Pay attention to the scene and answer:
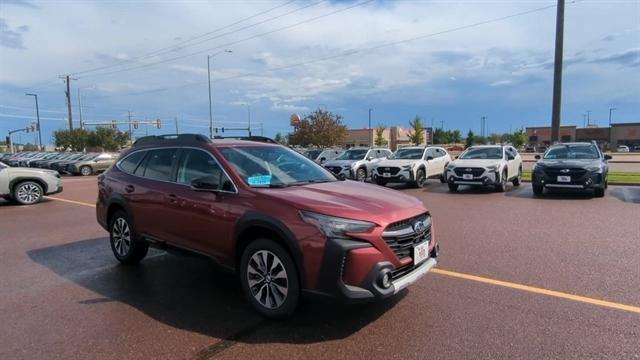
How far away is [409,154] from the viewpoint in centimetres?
1817

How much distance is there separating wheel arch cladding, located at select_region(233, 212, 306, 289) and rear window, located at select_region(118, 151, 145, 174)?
99.3 inches

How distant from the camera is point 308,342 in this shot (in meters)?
3.73

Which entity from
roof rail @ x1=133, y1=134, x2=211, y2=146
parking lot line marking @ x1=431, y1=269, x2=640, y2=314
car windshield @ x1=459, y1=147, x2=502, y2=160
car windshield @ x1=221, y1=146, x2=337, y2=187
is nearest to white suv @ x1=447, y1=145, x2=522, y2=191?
car windshield @ x1=459, y1=147, x2=502, y2=160

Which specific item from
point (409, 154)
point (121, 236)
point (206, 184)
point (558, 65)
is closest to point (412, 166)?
point (409, 154)

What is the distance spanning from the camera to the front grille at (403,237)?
12.7ft

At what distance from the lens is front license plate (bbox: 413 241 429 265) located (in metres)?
4.10

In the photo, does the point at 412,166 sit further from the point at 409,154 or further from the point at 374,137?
the point at 374,137

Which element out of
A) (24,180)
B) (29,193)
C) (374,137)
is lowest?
(29,193)

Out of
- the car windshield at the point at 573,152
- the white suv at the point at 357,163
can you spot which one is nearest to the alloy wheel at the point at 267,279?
the car windshield at the point at 573,152

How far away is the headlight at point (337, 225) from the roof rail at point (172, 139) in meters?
2.01

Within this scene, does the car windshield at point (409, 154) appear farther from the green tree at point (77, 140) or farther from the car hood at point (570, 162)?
the green tree at point (77, 140)

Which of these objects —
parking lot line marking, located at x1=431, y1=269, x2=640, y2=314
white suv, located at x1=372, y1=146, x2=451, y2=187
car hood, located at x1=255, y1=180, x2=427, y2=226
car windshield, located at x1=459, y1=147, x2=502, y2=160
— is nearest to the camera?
car hood, located at x1=255, y1=180, x2=427, y2=226

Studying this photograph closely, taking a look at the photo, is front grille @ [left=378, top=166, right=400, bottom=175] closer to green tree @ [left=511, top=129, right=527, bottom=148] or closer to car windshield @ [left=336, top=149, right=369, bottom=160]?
car windshield @ [left=336, top=149, right=369, bottom=160]

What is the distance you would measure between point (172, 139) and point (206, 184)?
1413 mm
